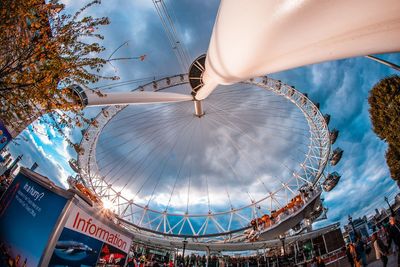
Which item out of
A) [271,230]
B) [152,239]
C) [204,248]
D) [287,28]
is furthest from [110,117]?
[287,28]

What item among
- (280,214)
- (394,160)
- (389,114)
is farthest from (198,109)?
(280,214)

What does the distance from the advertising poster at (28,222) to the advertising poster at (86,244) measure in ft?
0.95

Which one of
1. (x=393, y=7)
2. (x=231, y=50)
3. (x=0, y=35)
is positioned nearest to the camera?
(x=393, y=7)

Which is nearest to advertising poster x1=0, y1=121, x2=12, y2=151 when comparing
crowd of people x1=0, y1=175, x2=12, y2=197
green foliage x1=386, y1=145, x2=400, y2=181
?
crowd of people x1=0, y1=175, x2=12, y2=197

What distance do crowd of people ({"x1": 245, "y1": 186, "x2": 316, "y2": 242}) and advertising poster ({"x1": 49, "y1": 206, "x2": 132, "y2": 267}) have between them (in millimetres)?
23155

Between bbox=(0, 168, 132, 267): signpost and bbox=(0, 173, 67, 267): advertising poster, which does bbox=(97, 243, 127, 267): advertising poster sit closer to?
bbox=(0, 168, 132, 267): signpost

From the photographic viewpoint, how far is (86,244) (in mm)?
4672

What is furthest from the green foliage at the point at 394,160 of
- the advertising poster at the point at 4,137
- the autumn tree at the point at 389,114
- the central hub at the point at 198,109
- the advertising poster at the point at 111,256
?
the advertising poster at the point at 4,137

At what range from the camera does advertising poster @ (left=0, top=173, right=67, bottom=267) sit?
411cm

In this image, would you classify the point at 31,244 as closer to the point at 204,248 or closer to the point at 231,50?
the point at 231,50

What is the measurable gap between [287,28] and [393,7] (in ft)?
2.06

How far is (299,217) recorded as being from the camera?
80.6 ft

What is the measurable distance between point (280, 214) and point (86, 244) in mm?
25120

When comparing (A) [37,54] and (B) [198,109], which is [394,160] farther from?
(A) [37,54]
